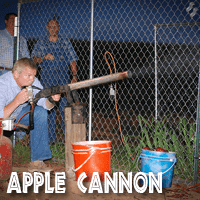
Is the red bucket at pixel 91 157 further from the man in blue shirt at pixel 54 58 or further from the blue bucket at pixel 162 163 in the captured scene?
the man in blue shirt at pixel 54 58

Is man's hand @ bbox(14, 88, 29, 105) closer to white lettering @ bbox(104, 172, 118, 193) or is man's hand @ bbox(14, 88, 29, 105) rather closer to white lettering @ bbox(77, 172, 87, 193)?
white lettering @ bbox(77, 172, 87, 193)

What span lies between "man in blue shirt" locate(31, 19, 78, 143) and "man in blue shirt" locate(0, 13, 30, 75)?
221 mm

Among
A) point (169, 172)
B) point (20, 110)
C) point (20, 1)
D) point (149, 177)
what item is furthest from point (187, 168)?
point (20, 1)

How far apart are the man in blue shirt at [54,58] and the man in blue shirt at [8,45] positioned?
22 centimetres

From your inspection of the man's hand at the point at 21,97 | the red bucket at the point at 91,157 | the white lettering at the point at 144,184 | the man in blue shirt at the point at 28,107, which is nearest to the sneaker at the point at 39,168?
the man in blue shirt at the point at 28,107

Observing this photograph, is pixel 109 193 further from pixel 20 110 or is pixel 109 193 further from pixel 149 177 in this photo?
pixel 20 110

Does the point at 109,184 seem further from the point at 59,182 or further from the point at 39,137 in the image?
the point at 39,137

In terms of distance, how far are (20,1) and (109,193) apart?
2.67m

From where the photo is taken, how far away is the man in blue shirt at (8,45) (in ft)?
10.2

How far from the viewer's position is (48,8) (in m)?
2.99

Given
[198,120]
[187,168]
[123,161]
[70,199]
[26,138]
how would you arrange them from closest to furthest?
1. [70,199]
2. [198,120]
3. [187,168]
4. [123,161]
5. [26,138]

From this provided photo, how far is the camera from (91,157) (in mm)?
1875

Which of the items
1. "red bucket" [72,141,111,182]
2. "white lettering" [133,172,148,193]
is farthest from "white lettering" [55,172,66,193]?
"white lettering" [133,172,148,193]

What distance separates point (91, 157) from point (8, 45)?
227 cm
